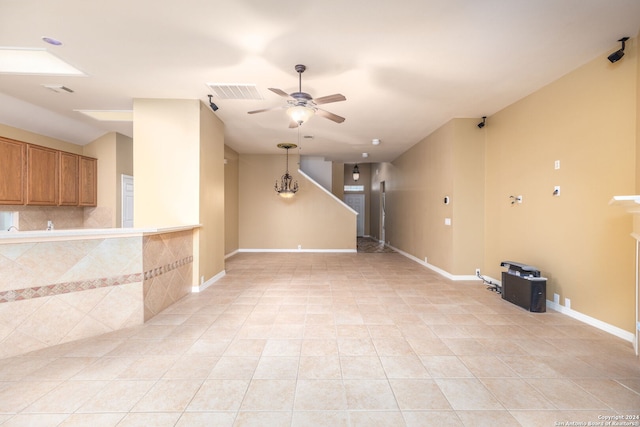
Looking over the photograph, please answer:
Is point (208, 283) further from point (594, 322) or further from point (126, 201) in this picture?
point (594, 322)

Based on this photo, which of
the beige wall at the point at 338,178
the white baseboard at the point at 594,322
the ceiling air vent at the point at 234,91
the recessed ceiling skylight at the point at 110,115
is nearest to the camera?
the white baseboard at the point at 594,322

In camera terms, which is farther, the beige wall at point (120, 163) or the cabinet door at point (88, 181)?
the beige wall at point (120, 163)

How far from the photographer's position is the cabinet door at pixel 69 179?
5352mm

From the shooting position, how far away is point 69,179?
5488mm

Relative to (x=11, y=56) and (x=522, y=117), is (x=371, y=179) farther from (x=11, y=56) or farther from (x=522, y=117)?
(x=11, y=56)

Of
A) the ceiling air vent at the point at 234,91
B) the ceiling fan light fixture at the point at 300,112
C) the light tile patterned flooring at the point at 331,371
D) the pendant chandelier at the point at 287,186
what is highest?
the ceiling air vent at the point at 234,91

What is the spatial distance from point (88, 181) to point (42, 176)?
823 millimetres

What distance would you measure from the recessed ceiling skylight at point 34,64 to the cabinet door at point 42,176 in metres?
2.16

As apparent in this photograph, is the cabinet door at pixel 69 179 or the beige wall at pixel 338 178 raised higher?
the beige wall at pixel 338 178

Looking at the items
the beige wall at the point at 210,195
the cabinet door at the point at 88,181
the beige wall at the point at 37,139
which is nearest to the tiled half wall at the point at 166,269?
the beige wall at the point at 210,195

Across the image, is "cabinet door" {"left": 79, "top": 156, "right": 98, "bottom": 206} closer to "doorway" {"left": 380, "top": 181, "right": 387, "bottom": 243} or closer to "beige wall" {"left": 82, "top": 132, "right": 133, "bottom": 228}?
"beige wall" {"left": 82, "top": 132, "right": 133, "bottom": 228}

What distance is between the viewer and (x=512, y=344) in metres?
2.69

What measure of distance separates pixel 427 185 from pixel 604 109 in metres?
3.50

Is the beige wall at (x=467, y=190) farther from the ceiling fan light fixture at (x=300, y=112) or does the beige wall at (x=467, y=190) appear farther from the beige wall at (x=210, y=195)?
the beige wall at (x=210, y=195)
